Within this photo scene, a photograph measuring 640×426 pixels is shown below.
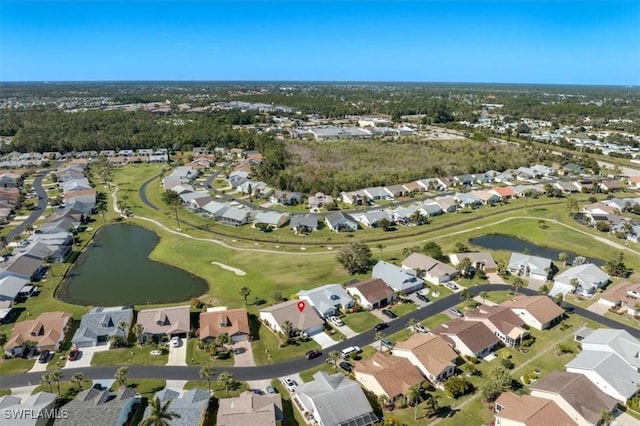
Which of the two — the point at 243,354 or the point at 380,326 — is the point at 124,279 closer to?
the point at 243,354

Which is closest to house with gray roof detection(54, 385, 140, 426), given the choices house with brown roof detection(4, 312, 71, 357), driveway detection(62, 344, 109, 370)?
driveway detection(62, 344, 109, 370)

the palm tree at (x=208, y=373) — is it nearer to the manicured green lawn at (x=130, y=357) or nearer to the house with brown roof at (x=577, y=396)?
the manicured green lawn at (x=130, y=357)

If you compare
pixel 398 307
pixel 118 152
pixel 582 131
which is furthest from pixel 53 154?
pixel 582 131

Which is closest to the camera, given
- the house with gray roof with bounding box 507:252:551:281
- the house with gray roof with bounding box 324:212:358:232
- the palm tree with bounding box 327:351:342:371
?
the palm tree with bounding box 327:351:342:371

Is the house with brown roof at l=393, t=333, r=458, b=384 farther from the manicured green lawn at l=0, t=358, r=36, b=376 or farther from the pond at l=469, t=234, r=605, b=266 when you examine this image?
the manicured green lawn at l=0, t=358, r=36, b=376

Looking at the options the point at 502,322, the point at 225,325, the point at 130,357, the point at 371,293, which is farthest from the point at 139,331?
the point at 502,322

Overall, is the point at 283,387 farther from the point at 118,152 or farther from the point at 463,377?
the point at 118,152
